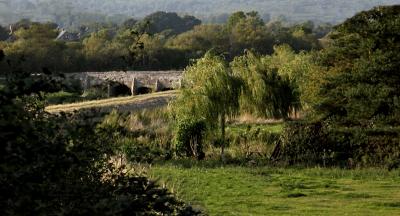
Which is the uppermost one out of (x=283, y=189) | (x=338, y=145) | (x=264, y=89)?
(x=264, y=89)

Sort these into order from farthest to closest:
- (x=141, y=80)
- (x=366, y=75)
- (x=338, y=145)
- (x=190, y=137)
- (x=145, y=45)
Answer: (x=141, y=80)
(x=145, y=45)
(x=190, y=137)
(x=338, y=145)
(x=366, y=75)

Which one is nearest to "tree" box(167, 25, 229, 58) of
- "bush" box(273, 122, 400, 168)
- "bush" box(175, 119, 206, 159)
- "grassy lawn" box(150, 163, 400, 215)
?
"bush" box(175, 119, 206, 159)

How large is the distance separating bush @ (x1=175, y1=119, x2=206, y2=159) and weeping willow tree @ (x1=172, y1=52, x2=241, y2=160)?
12.0 inches

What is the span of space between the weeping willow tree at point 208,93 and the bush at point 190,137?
304 millimetres

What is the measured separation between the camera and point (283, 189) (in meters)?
19.2

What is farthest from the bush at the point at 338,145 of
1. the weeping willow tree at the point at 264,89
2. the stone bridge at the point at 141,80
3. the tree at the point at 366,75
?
the stone bridge at the point at 141,80

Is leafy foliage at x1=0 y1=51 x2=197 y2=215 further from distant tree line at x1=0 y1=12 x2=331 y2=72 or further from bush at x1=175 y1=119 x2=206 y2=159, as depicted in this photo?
distant tree line at x1=0 y1=12 x2=331 y2=72

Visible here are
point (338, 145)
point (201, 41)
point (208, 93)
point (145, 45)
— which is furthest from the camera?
point (201, 41)

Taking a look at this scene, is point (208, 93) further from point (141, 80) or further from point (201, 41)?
point (201, 41)

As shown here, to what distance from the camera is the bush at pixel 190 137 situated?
91.5 feet

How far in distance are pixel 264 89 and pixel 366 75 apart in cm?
896

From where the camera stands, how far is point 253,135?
29938 mm

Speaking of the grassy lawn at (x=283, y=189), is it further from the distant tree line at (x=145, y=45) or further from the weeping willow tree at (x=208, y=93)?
the distant tree line at (x=145, y=45)

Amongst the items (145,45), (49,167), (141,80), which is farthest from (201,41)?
(49,167)
